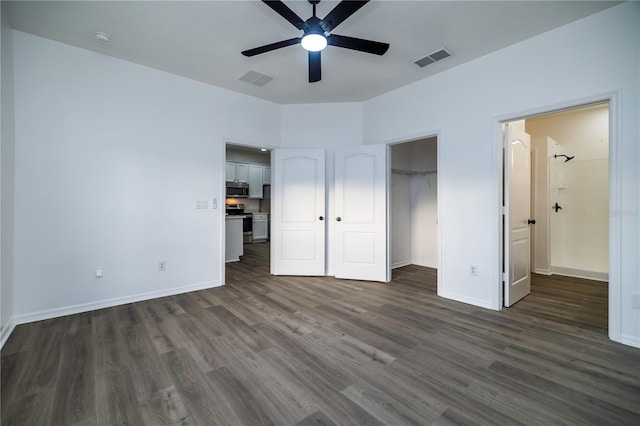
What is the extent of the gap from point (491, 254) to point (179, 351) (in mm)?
3278

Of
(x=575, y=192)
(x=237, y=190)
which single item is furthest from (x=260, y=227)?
(x=575, y=192)

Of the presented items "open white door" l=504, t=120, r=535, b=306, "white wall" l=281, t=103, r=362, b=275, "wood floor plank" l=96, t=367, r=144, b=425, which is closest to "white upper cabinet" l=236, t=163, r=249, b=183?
"white wall" l=281, t=103, r=362, b=275

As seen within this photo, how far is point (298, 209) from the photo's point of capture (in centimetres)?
445

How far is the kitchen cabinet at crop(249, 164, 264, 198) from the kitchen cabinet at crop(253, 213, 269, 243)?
2.15ft

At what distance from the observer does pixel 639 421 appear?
1445mm

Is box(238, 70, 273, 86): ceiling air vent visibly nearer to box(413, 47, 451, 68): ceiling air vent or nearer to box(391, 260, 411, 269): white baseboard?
box(413, 47, 451, 68): ceiling air vent

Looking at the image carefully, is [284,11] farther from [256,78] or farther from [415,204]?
[415,204]

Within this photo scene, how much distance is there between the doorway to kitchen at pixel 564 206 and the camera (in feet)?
11.2

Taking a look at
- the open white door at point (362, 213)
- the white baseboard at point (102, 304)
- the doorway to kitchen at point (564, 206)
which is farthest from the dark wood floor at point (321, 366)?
the open white door at point (362, 213)

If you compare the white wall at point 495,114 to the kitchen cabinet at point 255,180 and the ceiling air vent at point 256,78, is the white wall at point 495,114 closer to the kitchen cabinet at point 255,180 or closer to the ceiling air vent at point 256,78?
the ceiling air vent at point 256,78

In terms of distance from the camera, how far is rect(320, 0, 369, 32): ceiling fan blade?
6.03 feet

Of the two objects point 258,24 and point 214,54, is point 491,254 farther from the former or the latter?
point 214,54

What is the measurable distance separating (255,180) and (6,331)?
21.3 feet

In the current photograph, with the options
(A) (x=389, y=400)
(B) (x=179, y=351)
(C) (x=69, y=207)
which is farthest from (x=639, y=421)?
(C) (x=69, y=207)
